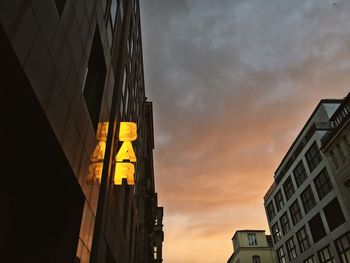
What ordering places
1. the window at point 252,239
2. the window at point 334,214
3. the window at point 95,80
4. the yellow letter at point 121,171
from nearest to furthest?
the window at point 95,80 → the yellow letter at point 121,171 → the window at point 334,214 → the window at point 252,239

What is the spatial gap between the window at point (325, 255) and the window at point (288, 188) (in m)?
12.0

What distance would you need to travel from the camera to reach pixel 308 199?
46.6 m

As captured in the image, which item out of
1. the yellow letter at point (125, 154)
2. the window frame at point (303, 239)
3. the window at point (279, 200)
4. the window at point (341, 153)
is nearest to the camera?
the yellow letter at point (125, 154)

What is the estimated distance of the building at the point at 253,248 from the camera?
86.0 meters

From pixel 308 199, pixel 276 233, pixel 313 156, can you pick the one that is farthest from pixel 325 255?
pixel 276 233

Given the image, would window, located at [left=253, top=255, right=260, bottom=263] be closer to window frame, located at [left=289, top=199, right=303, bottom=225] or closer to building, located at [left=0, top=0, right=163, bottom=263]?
window frame, located at [left=289, top=199, right=303, bottom=225]

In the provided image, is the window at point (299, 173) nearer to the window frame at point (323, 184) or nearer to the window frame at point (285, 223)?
the window frame at point (323, 184)

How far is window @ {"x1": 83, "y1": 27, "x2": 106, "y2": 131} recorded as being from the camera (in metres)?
11.8

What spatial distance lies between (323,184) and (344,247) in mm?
8440

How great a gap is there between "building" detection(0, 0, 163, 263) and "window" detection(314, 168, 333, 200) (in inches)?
1413

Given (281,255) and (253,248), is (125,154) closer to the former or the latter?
(281,255)

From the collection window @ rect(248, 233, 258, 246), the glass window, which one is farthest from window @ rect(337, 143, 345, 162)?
window @ rect(248, 233, 258, 246)

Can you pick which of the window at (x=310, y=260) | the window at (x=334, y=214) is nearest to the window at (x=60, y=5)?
the window at (x=334, y=214)

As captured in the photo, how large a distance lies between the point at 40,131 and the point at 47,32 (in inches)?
91.1
